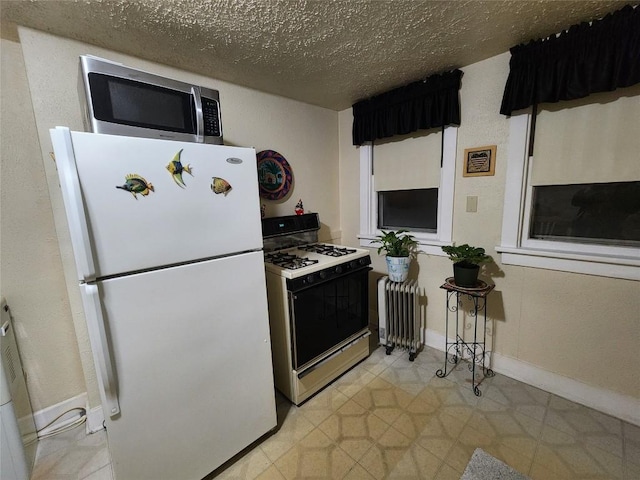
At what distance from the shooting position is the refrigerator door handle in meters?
0.98

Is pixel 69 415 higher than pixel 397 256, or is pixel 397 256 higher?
pixel 397 256

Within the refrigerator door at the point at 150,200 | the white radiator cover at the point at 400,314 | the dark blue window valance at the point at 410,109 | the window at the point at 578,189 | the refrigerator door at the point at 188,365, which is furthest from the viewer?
the white radiator cover at the point at 400,314

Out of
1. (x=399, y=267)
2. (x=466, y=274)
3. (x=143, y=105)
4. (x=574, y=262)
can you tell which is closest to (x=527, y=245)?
(x=574, y=262)

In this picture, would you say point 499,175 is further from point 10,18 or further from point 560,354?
point 10,18

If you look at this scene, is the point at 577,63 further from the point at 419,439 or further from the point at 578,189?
the point at 419,439

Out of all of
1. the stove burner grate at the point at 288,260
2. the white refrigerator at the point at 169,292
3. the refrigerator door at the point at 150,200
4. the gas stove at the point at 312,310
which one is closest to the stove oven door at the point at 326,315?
the gas stove at the point at 312,310

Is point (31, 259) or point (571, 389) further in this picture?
point (571, 389)

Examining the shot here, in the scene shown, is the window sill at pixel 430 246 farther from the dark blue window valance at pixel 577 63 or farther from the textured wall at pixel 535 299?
the dark blue window valance at pixel 577 63

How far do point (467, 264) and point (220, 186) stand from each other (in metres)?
1.69

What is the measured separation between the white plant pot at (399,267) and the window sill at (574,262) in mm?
651

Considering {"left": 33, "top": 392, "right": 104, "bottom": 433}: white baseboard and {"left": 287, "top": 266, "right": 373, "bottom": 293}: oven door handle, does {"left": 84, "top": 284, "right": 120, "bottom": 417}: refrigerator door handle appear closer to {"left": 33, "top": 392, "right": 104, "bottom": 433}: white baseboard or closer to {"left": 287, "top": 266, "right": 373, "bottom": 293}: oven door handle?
{"left": 287, "top": 266, "right": 373, "bottom": 293}: oven door handle

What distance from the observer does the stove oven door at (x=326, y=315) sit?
1733mm

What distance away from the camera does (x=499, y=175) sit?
1.90 metres

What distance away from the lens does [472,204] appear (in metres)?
2.05
